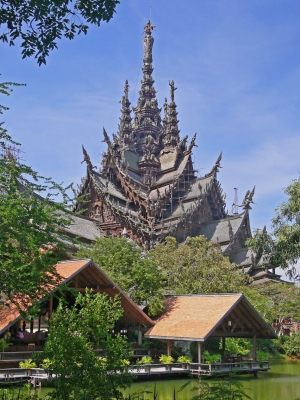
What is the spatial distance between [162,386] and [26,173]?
372 inches

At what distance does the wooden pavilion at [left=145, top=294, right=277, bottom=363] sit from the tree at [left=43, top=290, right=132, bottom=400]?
1025cm

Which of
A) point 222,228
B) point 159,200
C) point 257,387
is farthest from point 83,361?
point 222,228

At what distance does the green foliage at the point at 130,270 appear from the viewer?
24.1 m

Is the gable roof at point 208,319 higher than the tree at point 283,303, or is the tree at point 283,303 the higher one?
the tree at point 283,303

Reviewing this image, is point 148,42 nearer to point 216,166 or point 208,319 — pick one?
point 216,166

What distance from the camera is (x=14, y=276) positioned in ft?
33.9

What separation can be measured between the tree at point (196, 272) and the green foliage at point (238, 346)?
257 cm

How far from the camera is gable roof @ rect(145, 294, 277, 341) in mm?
20344

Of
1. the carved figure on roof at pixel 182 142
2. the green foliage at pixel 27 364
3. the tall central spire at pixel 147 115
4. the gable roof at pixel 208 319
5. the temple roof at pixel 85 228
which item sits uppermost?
the tall central spire at pixel 147 115

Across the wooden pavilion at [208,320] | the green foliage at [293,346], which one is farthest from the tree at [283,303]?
the wooden pavilion at [208,320]

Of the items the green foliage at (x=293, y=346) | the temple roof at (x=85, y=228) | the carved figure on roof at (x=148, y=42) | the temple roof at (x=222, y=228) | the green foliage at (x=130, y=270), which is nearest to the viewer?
the green foliage at (x=130, y=270)

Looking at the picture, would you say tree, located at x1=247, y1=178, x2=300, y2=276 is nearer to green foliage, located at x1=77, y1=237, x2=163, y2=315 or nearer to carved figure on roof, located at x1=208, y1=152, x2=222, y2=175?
green foliage, located at x1=77, y1=237, x2=163, y2=315

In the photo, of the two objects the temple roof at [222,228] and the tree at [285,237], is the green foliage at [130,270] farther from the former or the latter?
the temple roof at [222,228]

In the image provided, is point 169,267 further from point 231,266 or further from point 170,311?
point 170,311
